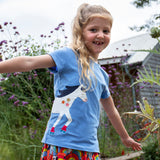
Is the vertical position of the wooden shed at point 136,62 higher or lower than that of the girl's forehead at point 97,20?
higher

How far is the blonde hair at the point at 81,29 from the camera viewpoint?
1397mm

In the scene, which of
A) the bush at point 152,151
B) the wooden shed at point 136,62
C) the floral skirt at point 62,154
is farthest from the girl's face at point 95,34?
the wooden shed at point 136,62

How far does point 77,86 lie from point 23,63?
0.34m

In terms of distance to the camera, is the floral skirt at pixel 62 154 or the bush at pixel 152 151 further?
the bush at pixel 152 151

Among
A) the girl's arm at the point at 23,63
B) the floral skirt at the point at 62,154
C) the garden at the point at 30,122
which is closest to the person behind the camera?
the girl's arm at the point at 23,63

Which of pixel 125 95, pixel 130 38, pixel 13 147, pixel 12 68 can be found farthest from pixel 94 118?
pixel 130 38

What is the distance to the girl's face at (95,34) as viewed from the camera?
148 cm

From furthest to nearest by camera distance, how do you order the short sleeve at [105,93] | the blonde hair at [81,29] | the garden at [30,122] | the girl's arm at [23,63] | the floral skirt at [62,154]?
the garden at [30,122] → the short sleeve at [105,93] → the blonde hair at [81,29] → the floral skirt at [62,154] → the girl's arm at [23,63]

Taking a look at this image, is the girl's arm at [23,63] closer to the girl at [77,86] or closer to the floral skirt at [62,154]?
the girl at [77,86]

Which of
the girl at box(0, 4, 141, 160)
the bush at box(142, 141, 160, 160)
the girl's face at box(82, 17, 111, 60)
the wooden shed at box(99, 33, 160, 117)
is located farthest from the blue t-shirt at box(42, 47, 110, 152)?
the wooden shed at box(99, 33, 160, 117)

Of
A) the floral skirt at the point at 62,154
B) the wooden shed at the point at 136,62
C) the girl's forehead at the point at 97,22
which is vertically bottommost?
the floral skirt at the point at 62,154

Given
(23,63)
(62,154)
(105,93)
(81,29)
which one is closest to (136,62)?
(105,93)

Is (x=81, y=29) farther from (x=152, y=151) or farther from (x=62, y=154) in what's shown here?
(x=152, y=151)

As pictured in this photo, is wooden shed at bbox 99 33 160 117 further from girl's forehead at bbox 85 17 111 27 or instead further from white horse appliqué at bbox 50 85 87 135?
white horse appliqué at bbox 50 85 87 135
